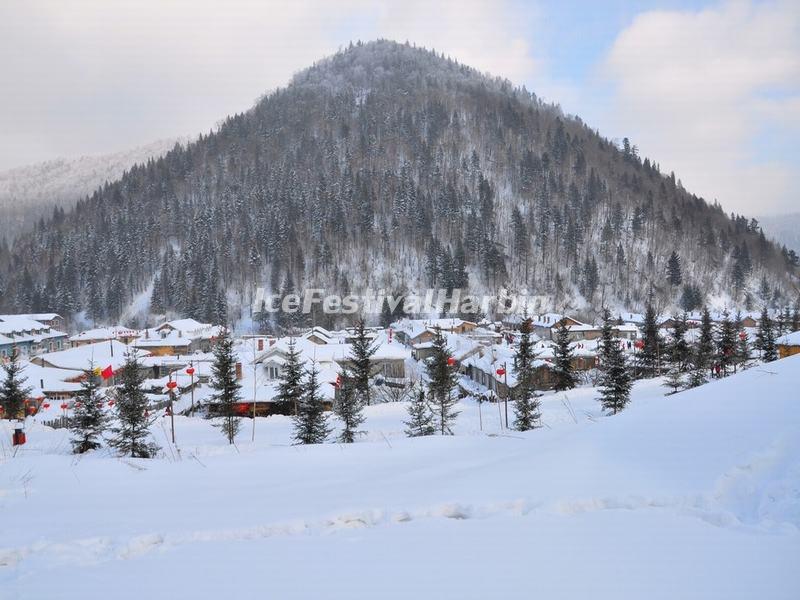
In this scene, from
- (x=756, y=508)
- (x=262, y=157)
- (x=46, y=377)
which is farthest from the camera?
(x=262, y=157)

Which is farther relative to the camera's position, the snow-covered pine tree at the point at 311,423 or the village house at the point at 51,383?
the village house at the point at 51,383

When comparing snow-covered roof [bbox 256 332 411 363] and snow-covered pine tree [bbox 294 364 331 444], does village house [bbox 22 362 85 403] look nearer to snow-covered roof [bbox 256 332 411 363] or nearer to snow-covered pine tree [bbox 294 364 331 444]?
snow-covered roof [bbox 256 332 411 363]

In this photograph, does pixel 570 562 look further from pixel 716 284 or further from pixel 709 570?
pixel 716 284

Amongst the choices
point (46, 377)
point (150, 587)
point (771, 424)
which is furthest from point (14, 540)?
point (46, 377)

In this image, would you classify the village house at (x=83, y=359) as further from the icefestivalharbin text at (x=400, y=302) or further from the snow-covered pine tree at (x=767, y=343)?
the snow-covered pine tree at (x=767, y=343)

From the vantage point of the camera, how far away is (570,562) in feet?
13.4

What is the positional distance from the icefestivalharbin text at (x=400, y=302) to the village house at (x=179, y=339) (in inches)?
642

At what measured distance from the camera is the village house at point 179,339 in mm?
56906

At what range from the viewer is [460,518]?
529 cm

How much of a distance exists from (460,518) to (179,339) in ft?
200

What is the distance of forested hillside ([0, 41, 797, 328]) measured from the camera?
320 ft

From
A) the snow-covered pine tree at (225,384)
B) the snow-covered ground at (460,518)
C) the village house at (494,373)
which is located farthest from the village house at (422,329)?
the snow-covered ground at (460,518)

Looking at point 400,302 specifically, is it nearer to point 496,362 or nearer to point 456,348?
point 456,348

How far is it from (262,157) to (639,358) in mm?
127666
